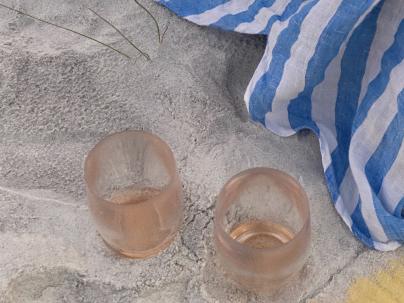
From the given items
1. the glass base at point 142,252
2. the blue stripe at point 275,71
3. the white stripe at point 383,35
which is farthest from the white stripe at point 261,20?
the glass base at point 142,252

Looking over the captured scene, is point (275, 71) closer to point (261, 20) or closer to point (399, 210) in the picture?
point (261, 20)

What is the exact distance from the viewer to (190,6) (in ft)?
5.04

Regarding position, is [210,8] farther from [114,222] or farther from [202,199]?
[114,222]

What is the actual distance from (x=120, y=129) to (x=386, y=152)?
1.59 feet

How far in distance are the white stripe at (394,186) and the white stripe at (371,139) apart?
0.03m

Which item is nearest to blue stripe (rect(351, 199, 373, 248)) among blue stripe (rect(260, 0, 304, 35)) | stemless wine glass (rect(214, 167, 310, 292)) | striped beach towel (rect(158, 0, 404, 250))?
striped beach towel (rect(158, 0, 404, 250))

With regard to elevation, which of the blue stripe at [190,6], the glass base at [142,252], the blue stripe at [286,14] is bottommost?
the glass base at [142,252]

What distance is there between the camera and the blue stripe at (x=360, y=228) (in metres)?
1.25

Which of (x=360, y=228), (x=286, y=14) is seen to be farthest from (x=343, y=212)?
(x=286, y=14)

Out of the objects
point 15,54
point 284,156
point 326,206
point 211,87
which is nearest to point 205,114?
point 211,87

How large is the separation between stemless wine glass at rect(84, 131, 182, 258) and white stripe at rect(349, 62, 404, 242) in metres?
0.30

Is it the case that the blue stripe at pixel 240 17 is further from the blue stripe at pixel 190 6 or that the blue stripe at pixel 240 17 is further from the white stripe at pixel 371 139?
the white stripe at pixel 371 139

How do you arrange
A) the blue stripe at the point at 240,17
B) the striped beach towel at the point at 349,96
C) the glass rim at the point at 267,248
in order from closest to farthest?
the glass rim at the point at 267,248 → the striped beach towel at the point at 349,96 → the blue stripe at the point at 240,17

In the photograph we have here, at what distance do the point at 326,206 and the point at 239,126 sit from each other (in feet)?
0.74
